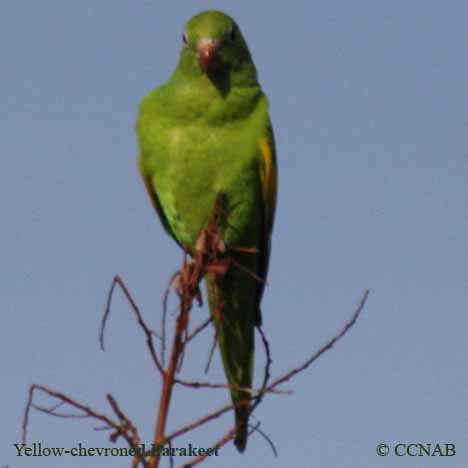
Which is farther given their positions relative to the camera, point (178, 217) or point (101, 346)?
point (178, 217)

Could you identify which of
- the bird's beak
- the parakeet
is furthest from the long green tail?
the bird's beak

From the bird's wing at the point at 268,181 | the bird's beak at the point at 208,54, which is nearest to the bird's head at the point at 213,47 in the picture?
the bird's beak at the point at 208,54

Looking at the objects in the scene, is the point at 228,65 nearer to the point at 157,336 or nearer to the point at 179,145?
the point at 179,145

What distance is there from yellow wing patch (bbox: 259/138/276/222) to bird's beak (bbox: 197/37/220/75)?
647 millimetres

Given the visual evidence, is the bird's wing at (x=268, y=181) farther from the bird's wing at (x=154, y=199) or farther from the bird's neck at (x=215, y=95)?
the bird's wing at (x=154, y=199)

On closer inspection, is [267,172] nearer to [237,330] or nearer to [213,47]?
[213,47]

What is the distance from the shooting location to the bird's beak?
634cm

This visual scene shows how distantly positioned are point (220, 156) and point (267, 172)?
1.24 feet

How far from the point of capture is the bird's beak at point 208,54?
634 cm

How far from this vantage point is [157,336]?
11.7ft

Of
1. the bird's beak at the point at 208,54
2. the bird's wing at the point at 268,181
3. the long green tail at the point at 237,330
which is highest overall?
the bird's beak at the point at 208,54

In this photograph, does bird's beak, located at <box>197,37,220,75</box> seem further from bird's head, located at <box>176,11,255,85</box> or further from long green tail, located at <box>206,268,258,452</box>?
long green tail, located at <box>206,268,258,452</box>

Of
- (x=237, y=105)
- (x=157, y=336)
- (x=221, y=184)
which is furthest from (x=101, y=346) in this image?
(x=237, y=105)

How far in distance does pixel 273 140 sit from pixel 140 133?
3.18 ft
